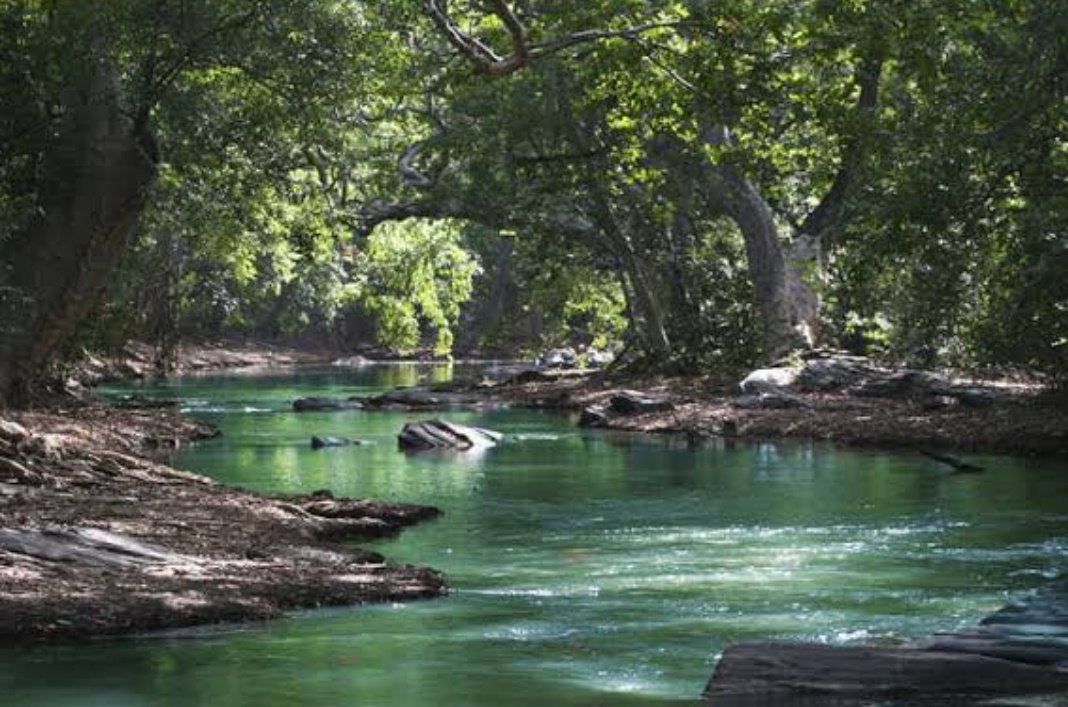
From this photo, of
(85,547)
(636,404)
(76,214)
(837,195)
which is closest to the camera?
(85,547)

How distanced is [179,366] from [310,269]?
6074 mm

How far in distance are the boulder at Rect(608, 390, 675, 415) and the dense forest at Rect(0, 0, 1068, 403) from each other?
4006 millimetres

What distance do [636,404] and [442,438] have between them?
6.86 meters

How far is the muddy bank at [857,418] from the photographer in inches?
1040

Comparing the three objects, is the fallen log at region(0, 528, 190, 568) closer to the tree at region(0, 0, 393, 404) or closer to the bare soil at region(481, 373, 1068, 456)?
the tree at region(0, 0, 393, 404)

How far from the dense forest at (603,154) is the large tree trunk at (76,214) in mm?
35

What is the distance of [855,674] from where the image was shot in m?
8.90

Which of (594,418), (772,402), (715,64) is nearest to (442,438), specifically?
(594,418)

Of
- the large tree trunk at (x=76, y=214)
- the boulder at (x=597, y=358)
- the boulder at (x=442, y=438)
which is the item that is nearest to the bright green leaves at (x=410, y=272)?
the boulder at (x=597, y=358)

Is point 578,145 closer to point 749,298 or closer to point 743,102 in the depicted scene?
point 749,298

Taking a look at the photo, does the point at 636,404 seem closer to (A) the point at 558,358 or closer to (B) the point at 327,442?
(B) the point at 327,442

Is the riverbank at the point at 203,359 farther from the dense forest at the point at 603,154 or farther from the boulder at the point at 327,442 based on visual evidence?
the boulder at the point at 327,442

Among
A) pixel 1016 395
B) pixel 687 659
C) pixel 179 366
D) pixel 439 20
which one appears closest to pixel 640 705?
pixel 687 659

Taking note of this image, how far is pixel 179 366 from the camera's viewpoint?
199 feet
